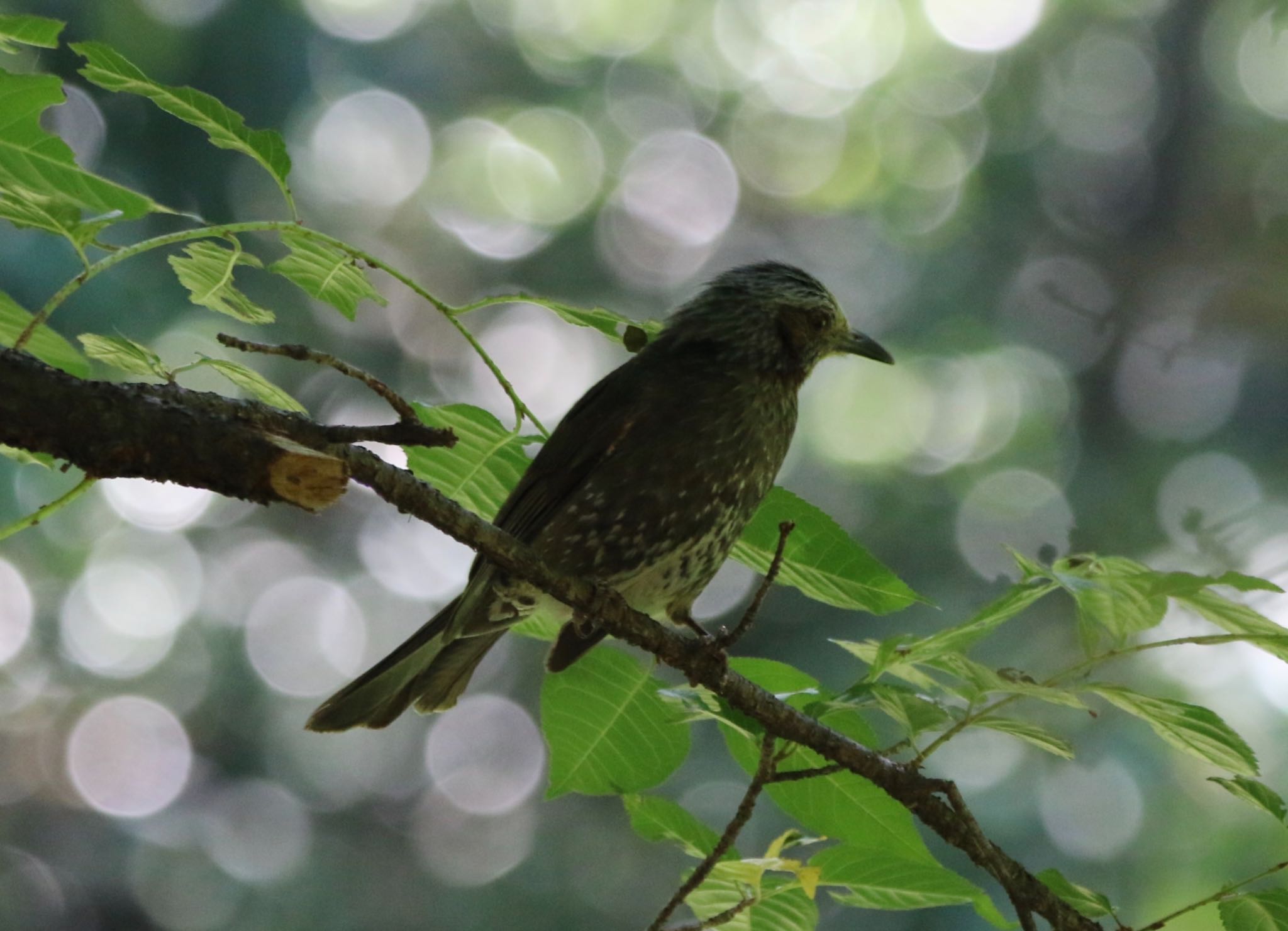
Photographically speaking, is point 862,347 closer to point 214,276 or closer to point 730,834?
point 730,834

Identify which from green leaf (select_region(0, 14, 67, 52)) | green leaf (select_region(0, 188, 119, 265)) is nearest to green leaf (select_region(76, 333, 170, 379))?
green leaf (select_region(0, 188, 119, 265))

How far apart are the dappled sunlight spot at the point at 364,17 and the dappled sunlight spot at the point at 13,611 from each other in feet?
11.0

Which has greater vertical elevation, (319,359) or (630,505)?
(319,359)

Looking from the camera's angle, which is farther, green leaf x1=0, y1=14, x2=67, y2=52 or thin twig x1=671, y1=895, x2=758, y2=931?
thin twig x1=671, y1=895, x2=758, y2=931

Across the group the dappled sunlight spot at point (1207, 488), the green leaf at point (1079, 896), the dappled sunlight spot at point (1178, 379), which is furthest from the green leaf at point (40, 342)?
the dappled sunlight spot at point (1178, 379)

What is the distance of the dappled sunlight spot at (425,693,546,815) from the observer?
7.04 meters

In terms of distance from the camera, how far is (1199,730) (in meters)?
1.36

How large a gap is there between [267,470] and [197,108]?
1.50ft

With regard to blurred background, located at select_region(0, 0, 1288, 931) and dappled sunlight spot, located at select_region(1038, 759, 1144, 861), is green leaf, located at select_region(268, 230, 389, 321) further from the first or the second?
dappled sunlight spot, located at select_region(1038, 759, 1144, 861)

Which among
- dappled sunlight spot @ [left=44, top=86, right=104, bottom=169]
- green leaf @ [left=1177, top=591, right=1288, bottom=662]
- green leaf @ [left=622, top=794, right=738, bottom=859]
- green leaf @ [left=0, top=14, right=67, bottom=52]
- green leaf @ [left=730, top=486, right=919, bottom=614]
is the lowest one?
dappled sunlight spot @ [left=44, top=86, right=104, bottom=169]

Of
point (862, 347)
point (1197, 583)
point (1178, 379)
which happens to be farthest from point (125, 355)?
point (1178, 379)

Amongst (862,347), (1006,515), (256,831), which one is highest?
(862,347)

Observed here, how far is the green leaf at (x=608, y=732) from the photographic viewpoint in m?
1.65

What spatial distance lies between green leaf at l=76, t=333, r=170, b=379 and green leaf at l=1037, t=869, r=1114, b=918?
4.22 feet
